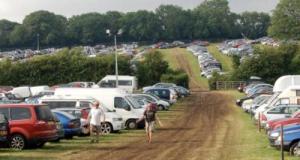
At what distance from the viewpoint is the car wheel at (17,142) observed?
83.7 feet

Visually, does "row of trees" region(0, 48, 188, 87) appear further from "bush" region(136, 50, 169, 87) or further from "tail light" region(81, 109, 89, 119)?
"tail light" region(81, 109, 89, 119)

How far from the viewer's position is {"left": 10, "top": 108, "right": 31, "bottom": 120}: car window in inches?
1007

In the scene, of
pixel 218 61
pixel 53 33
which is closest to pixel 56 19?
pixel 53 33

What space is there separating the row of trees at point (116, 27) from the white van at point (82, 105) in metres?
136

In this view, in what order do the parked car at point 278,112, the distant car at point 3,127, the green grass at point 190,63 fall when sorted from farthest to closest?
1. the green grass at point 190,63
2. the parked car at point 278,112
3. the distant car at point 3,127

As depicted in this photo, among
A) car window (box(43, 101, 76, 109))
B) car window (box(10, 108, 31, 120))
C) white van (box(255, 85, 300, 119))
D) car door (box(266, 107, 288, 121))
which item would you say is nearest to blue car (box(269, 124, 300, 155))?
car window (box(10, 108, 31, 120))

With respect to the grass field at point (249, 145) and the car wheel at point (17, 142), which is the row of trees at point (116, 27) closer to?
the grass field at point (249, 145)

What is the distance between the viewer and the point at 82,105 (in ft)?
117

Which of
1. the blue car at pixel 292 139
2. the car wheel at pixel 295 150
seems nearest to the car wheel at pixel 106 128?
the blue car at pixel 292 139

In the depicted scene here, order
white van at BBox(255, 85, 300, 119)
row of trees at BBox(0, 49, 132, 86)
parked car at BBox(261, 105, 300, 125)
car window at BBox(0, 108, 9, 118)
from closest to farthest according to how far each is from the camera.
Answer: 1. car window at BBox(0, 108, 9, 118)
2. parked car at BBox(261, 105, 300, 125)
3. white van at BBox(255, 85, 300, 119)
4. row of trees at BBox(0, 49, 132, 86)

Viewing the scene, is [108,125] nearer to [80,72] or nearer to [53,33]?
[80,72]

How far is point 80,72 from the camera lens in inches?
3450

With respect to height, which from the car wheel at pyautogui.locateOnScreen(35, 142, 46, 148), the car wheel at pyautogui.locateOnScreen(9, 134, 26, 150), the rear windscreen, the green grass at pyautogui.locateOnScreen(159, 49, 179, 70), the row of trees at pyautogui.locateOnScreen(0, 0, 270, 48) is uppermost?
the row of trees at pyautogui.locateOnScreen(0, 0, 270, 48)

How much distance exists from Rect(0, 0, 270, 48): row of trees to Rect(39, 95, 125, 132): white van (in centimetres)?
13599
